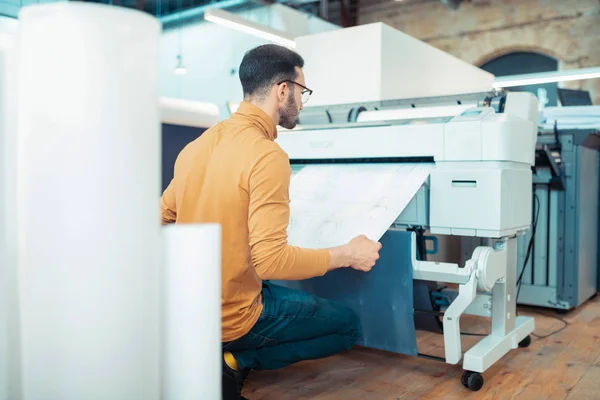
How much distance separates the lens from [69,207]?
0.61 metres

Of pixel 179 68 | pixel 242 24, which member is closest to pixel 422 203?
pixel 242 24

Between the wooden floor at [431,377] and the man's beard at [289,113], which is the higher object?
the man's beard at [289,113]

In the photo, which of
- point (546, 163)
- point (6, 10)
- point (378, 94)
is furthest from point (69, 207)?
point (378, 94)

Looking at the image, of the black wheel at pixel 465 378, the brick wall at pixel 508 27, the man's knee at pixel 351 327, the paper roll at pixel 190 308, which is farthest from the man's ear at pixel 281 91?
the brick wall at pixel 508 27

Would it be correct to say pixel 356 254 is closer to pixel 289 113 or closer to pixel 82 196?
pixel 289 113

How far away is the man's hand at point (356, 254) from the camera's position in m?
1.33

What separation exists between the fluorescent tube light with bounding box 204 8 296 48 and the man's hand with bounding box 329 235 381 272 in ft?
8.83

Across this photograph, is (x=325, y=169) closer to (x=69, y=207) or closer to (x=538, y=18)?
(x=69, y=207)

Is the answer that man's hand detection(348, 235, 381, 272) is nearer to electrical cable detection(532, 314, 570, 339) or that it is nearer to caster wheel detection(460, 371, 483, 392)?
caster wheel detection(460, 371, 483, 392)

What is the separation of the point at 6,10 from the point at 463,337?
2.04 metres

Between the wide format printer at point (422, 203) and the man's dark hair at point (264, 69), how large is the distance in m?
0.46

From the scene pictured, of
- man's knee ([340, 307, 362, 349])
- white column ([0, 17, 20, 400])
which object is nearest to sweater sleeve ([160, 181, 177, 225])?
man's knee ([340, 307, 362, 349])

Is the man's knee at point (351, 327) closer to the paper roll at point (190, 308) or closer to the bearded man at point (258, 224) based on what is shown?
Result: the bearded man at point (258, 224)

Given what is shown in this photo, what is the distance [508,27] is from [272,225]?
657 cm
